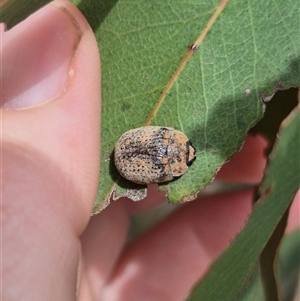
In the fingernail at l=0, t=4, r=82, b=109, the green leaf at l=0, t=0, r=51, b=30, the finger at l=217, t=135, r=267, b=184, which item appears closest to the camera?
the green leaf at l=0, t=0, r=51, b=30

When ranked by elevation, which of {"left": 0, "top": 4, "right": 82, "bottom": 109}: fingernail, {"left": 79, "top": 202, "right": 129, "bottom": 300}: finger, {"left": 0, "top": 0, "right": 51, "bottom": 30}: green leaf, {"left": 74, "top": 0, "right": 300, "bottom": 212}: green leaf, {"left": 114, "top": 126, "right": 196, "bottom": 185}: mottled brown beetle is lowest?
{"left": 79, "top": 202, "right": 129, "bottom": 300}: finger

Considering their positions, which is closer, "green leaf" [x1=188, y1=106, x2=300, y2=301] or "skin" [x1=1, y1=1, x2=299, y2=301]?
"green leaf" [x1=188, y1=106, x2=300, y2=301]

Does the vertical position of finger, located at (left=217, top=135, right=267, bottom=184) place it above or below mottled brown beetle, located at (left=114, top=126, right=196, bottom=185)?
below

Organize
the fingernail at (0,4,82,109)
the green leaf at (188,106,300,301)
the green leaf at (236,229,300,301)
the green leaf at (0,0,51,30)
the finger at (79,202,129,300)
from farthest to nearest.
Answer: the finger at (79,202,129,300), the fingernail at (0,4,82,109), the green leaf at (236,229,300,301), the green leaf at (0,0,51,30), the green leaf at (188,106,300,301)

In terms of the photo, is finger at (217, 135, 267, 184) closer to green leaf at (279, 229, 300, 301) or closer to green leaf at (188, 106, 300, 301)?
green leaf at (279, 229, 300, 301)

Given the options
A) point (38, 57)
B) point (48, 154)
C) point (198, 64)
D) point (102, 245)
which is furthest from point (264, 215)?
point (102, 245)

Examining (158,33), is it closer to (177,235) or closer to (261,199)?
A: (261,199)

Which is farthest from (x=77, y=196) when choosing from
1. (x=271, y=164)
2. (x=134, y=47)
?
(x=271, y=164)

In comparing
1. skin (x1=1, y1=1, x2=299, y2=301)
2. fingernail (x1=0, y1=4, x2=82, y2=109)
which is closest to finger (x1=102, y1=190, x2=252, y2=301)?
skin (x1=1, y1=1, x2=299, y2=301)
